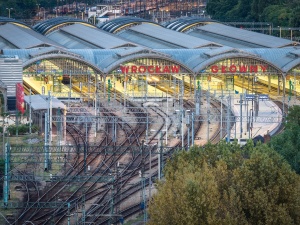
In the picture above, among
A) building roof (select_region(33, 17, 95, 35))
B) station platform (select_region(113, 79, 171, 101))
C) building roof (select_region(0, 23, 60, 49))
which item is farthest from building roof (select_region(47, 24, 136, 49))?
station platform (select_region(113, 79, 171, 101))

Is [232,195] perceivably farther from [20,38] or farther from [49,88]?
[20,38]

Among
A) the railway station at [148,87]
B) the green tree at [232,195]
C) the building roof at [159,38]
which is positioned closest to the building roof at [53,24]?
the building roof at [159,38]

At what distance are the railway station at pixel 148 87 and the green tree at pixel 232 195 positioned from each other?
9534 mm

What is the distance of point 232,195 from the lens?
2317 cm

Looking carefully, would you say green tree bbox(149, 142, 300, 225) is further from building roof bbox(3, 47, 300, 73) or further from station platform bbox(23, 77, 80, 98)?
building roof bbox(3, 47, 300, 73)

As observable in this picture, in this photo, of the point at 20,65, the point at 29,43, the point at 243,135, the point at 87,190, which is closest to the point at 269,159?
the point at 87,190

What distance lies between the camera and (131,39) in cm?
5975

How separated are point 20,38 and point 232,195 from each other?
104ft

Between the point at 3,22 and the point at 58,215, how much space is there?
36.2 m

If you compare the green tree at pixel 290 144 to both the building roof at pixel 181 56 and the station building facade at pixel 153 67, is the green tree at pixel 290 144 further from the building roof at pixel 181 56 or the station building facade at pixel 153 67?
the building roof at pixel 181 56

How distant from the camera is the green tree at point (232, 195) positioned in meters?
22.7

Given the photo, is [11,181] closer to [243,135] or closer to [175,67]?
[243,135]

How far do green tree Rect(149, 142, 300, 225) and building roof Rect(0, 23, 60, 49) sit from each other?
84.5ft

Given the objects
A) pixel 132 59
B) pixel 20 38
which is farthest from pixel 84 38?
pixel 132 59
